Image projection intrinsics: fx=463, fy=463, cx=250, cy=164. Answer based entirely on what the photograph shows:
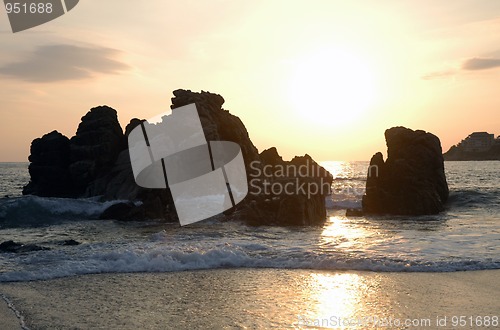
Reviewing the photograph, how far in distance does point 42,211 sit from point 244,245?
23.2 meters

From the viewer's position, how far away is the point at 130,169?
46.8m

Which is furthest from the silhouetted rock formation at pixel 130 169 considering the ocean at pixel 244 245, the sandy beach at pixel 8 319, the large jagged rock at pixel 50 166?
the sandy beach at pixel 8 319

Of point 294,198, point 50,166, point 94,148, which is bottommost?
point 294,198

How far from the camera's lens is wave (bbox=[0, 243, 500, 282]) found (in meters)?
14.6

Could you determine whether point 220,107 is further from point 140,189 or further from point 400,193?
point 400,193

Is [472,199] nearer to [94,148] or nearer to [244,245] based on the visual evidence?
[244,245]

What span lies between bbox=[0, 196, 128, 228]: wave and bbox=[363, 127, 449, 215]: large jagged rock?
75.9 ft

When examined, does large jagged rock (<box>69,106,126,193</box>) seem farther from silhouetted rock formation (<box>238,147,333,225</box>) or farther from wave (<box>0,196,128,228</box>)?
silhouetted rock formation (<box>238,147,333,225</box>)

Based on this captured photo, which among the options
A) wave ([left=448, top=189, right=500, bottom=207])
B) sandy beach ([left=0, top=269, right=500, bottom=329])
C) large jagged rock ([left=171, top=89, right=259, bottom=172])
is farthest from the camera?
large jagged rock ([left=171, top=89, right=259, bottom=172])

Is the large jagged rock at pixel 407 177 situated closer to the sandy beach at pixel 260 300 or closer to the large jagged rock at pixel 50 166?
the sandy beach at pixel 260 300

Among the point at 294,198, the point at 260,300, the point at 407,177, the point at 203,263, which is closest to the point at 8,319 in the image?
the point at 260,300

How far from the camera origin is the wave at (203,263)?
14648 mm

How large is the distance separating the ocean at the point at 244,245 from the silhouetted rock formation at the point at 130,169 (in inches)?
86.6

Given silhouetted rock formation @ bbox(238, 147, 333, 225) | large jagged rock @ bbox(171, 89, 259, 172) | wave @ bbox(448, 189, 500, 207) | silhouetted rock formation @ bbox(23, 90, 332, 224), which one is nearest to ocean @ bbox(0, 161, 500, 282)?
silhouetted rock formation @ bbox(238, 147, 333, 225)
